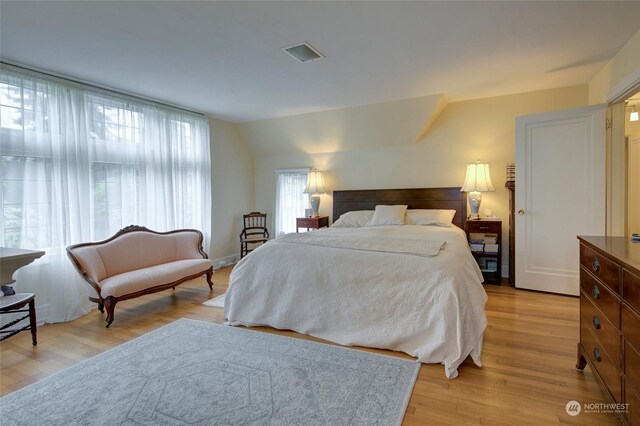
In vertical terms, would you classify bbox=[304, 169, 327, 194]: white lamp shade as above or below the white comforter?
above

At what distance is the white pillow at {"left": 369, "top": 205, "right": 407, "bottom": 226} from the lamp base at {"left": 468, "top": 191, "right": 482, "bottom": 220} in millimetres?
860

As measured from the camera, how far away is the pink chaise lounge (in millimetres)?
2943

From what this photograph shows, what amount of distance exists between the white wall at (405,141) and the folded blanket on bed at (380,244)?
7.01 ft

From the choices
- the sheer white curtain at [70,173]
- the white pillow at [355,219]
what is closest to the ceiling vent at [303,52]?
the sheer white curtain at [70,173]

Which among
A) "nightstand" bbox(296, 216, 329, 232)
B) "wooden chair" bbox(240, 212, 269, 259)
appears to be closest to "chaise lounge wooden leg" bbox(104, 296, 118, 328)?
"wooden chair" bbox(240, 212, 269, 259)

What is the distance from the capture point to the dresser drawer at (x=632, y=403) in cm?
124

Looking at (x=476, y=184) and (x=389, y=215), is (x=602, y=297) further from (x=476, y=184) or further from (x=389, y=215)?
(x=389, y=215)

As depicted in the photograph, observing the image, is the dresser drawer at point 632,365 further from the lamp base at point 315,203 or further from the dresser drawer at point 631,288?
the lamp base at point 315,203

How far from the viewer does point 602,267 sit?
5.22 ft

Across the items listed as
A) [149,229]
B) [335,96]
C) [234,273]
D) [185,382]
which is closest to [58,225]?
[149,229]

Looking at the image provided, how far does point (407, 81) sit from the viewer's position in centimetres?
350

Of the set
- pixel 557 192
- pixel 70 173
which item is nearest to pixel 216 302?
pixel 70 173

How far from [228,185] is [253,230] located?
92 centimetres

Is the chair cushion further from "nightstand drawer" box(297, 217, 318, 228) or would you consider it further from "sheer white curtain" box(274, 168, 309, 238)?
"sheer white curtain" box(274, 168, 309, 238)
